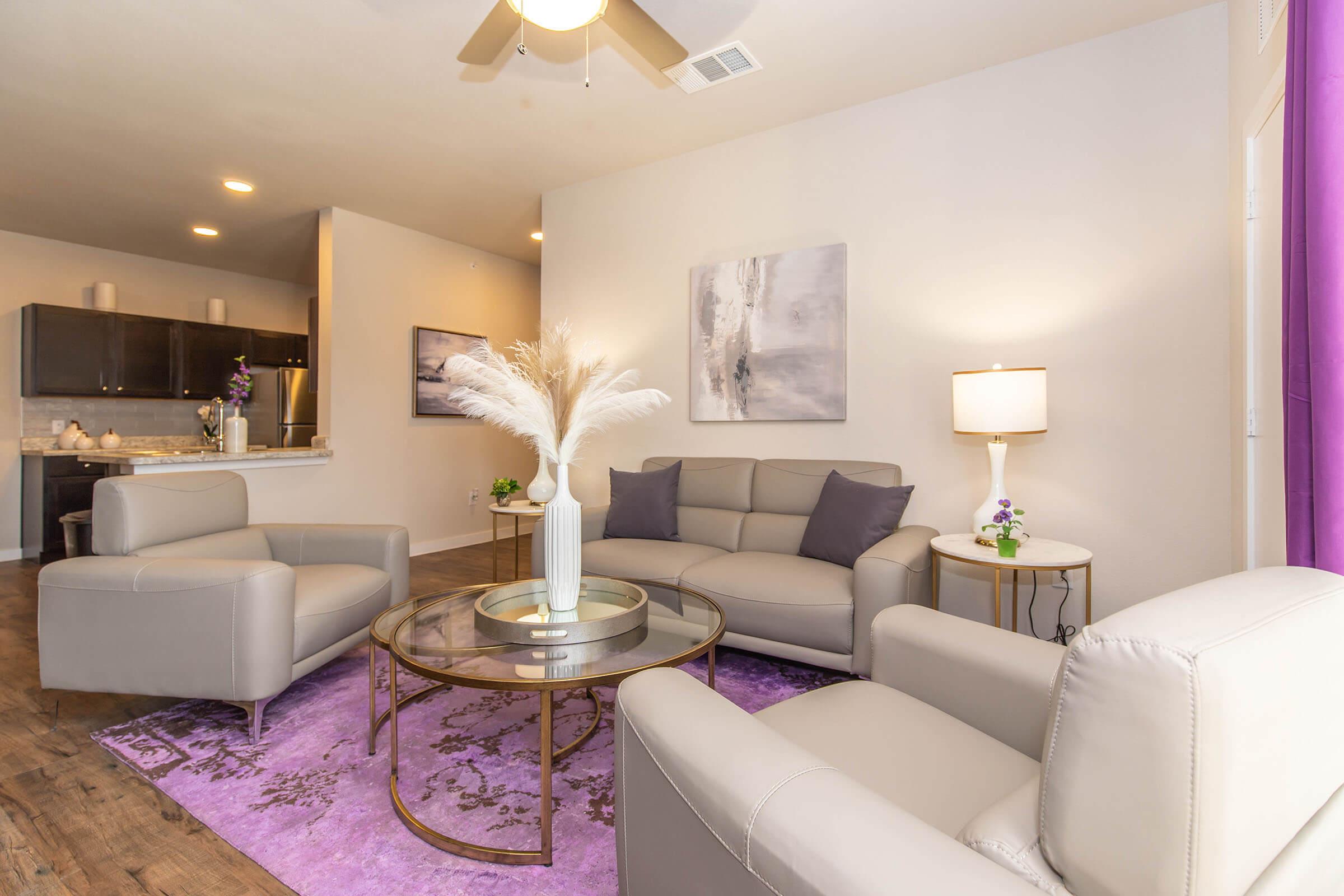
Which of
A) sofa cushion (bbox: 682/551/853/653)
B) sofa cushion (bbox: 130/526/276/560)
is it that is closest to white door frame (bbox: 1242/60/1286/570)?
sofa cushion (bbox: 682/551/853/653)

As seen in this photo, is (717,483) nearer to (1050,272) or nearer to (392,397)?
(1050,272)

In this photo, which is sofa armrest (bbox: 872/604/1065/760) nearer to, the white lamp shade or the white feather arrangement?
the white feather arrangement

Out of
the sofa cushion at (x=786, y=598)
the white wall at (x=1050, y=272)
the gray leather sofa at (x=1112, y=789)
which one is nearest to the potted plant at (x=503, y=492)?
the white wall at (x=1050, y=272)

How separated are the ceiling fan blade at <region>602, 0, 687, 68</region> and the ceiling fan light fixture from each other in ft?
0.20

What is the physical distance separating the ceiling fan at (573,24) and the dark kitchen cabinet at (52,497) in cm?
491

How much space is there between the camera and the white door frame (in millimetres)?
2193

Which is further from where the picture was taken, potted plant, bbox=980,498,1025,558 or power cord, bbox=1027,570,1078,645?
power cord, bbox=1027,570,1078,645

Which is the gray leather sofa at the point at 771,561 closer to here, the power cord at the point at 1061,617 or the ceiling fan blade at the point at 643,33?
the power cord at the point at 1061,617

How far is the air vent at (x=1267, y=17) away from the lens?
73.0 inches

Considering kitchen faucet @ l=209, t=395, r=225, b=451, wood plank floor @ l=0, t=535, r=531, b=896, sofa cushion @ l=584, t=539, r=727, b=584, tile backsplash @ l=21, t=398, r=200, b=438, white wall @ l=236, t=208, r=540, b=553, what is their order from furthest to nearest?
1. tile backsplash @ l=21, t=398, r=200, b=438
2. kitchen faucet @ l=209, t=395, r=225, b=451
3. white wall @ l=236, t=208, r=540, b=553
4. sofa cushion @ l=584, t=539, r=727, b=584
5. wood plank floor @ l=0, t=535, r=531, b=896

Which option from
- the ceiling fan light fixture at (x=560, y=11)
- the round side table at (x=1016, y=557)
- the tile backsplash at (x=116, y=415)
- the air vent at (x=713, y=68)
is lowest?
the round side table at (x=1016, y=557)

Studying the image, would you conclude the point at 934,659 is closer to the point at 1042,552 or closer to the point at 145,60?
the point at 1042,552

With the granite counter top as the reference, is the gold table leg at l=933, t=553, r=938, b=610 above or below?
below

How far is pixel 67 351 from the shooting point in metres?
5.20
